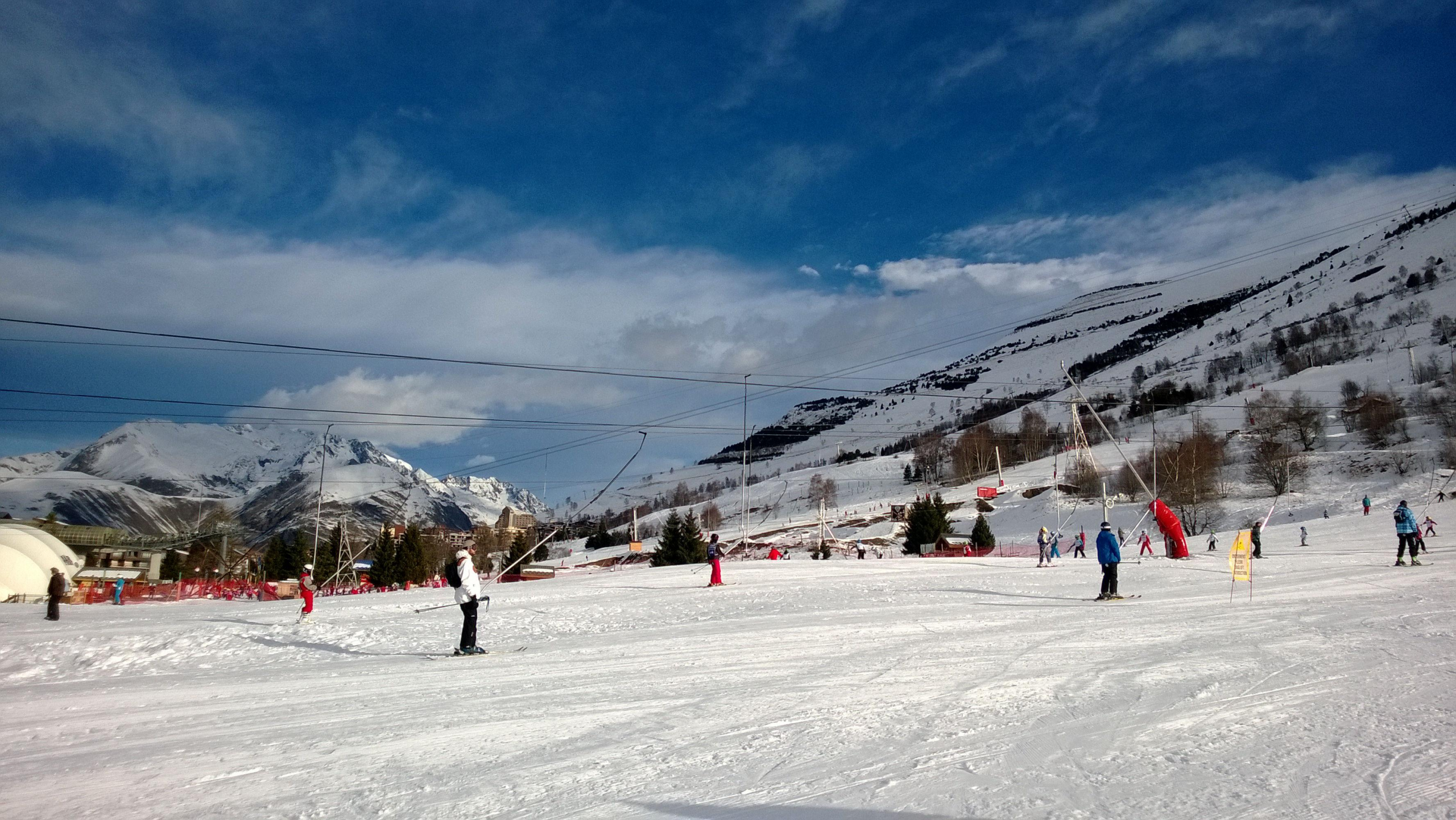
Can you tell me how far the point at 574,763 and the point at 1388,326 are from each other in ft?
757

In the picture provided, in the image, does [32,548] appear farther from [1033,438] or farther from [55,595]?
[1033,438]

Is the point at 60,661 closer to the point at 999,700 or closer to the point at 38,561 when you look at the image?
the point at 999,700

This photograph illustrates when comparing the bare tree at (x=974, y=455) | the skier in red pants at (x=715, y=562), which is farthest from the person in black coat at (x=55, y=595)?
the bare tree at (x=974, y=455)

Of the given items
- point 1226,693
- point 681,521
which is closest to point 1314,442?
point 681,521

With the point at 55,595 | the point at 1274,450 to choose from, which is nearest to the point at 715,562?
the point at 55,595

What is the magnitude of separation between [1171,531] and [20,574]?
65.7m

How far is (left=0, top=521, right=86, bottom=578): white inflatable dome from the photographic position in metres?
60.6

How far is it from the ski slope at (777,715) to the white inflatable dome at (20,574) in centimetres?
4565

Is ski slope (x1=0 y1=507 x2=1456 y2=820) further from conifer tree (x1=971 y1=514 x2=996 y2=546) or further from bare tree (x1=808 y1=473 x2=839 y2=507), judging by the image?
bare tree (x1=808 y1=473 x2=839 y2=507)

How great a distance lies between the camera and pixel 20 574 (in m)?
53.1

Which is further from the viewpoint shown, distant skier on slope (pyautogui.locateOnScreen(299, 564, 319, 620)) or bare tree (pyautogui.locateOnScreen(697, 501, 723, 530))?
bare tree (pyautogui.locateOnScreen(697, 501, 723, 530))

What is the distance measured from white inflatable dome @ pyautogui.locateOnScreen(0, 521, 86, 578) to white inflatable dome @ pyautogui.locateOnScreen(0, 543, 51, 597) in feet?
9.49

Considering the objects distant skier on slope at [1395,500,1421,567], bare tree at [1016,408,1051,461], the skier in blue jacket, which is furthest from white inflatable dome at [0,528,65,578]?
bare tree at [1016,408,1051,461]

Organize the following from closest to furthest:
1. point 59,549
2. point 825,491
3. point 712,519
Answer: point 59,549 < point 825,491 < point 712,519
